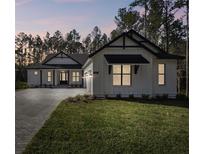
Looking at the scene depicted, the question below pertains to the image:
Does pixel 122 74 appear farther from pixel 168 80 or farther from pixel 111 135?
pixel 111 135

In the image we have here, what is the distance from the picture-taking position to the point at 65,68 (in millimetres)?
16000

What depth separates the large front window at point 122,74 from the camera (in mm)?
8734

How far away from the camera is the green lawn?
2.91 metres

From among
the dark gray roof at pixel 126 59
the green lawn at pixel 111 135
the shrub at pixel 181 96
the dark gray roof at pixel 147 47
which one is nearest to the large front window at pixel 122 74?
the dark gray roof at pixel 126 59

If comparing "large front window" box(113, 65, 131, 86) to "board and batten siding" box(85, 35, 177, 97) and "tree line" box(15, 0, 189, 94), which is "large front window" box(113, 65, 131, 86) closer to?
"board and batten siding" box(85, 35, 177, 97)

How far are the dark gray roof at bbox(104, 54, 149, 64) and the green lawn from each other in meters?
3.56

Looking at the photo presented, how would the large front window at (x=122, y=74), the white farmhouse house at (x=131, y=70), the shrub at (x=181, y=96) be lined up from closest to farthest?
the shrub at (x=181, y=96)
the white farmhouse house at (x=131, y=70)
the large front window at (x=122, y=74)

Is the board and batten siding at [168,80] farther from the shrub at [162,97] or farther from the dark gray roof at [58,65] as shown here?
the dark gray roof at [58,65]

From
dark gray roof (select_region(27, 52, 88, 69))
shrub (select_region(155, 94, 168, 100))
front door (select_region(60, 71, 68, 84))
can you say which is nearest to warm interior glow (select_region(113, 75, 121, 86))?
shrub (select_region(155, 94, 168, 100))

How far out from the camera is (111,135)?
138 inches

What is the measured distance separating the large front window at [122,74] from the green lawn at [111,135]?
3.85 m
